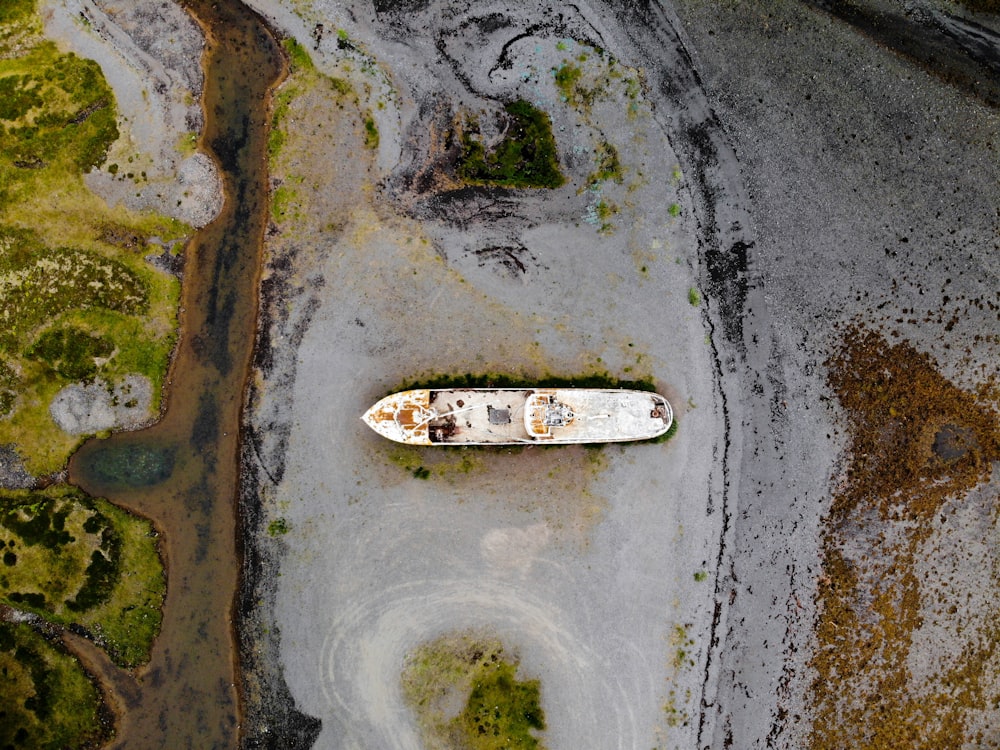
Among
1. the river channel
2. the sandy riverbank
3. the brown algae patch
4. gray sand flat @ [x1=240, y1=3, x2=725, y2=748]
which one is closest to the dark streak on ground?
gray sand flat @ [x1=240, y1=3, x2=725, y2=748]

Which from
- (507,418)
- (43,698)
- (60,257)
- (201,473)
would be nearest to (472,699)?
(507,418)

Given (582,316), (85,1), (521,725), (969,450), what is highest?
(85,1)

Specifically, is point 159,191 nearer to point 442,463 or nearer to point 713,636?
point 442,463

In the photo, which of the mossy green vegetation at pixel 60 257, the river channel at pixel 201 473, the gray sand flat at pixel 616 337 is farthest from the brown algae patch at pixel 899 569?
the mossy green vegetation at pixel 60 257

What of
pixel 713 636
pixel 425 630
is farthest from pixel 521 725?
pixel 713 636

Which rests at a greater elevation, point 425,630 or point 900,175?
point 900,175

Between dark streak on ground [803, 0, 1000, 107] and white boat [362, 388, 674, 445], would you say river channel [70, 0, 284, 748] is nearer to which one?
white boat [362, 388, 674, 445]

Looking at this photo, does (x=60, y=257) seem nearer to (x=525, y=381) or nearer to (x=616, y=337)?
(x=525, y=381)
